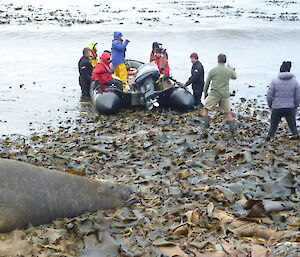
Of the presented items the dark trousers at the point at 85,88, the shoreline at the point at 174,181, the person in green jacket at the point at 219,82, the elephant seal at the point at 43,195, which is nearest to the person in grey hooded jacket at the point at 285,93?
the shoreline at the point at 174,181

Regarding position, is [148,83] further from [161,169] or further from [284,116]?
[161,169]

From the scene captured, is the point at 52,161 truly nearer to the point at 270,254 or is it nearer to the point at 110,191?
the point at 110,191

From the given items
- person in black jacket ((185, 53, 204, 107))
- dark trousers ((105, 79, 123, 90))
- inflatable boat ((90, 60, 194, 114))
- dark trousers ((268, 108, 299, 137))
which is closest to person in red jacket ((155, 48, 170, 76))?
inflatable boat ((90, 60, 194, 114))

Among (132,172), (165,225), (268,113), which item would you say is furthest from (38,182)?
(268,113)

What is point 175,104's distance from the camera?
13.9 meters

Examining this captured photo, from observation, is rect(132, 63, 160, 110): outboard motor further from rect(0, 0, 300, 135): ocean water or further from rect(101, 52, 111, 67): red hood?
rect(0, 0, 300, 135): ocean water

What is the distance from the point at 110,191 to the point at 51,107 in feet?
35.1

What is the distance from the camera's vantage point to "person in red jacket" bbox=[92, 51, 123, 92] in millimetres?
13922

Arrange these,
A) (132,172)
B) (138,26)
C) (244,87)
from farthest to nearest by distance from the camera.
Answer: (138,26)
(244,87)
(132,172)

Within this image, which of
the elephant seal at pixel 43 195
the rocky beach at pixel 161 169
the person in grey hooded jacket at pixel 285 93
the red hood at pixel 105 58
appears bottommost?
the rocky beach at pixel 161 169

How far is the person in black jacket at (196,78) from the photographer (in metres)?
12.9

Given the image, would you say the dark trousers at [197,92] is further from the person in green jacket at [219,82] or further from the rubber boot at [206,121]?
the person in green jacket at [219,82]

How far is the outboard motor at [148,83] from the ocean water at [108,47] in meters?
2.54

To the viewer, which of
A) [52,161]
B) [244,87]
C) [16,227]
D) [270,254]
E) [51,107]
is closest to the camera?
[270,254]
